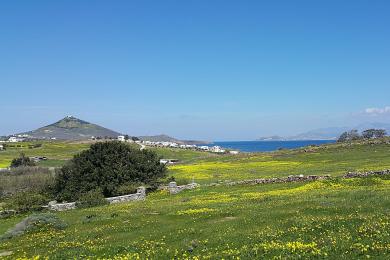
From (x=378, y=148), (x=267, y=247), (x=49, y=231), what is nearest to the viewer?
(x=267, y=247)

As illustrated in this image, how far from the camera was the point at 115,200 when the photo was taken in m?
50.8

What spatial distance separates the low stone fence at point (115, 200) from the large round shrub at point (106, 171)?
3.88 m

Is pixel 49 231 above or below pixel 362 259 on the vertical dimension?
below

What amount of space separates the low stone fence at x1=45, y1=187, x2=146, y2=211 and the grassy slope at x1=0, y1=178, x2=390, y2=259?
42.1 ft

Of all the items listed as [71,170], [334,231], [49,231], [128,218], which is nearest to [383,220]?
[334,231]

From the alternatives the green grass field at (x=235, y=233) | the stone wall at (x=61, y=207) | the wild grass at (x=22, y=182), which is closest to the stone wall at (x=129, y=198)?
the stone wall at (x=61, y=207)

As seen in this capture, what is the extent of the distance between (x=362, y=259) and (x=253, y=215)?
41.4 ft

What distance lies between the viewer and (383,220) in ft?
70.1

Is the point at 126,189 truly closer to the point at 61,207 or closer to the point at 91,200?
the point at 91,200

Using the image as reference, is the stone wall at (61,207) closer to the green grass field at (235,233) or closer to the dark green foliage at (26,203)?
the dark green foliage at (26,203)

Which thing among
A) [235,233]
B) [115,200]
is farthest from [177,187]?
[235,233]

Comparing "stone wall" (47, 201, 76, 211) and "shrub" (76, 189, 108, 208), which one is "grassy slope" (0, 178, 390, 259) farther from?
"shrub" (76, 189, 108, 208)

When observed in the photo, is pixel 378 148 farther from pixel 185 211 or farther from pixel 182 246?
pixel 182 246

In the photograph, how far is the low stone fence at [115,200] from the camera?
47594 millimetres
